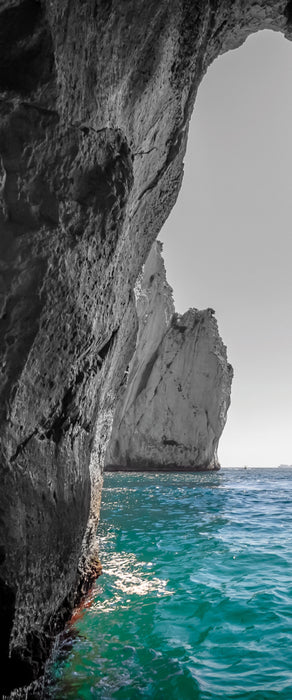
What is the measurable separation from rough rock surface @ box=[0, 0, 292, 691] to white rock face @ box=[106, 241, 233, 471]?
4263 centimetres

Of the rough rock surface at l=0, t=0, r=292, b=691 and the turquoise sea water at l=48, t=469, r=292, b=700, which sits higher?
the rough rock surface at l=0, t=0, r=292, b=691

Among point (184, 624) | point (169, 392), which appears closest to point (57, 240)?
point (184, 624)

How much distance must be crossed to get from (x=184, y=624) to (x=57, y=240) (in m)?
4.98

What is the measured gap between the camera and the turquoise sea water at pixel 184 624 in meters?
3.55

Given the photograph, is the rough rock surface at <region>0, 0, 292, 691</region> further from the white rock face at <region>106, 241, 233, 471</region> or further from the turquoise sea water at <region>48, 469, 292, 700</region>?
the white rock face at <region>106, 241, 233, 471</region>

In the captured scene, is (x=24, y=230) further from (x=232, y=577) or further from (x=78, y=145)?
(x=232, y=577)

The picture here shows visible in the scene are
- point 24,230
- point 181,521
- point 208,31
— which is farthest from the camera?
point 181,521

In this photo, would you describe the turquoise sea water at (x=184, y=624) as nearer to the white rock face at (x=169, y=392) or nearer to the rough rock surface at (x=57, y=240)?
the rough rock surface at (x=57, y=240)

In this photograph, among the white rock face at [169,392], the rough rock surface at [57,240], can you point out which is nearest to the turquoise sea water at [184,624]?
the rough rock surface at [57,240]

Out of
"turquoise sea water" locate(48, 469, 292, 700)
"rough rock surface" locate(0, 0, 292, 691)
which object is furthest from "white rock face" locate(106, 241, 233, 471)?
"rough rock surface" locate(0, 0, 292, 691)

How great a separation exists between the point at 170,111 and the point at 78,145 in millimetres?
3141

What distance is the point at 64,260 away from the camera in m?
3.71

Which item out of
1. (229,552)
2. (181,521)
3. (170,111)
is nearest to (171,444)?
(181,521)

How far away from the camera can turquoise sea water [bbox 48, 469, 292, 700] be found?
3.55 metres
